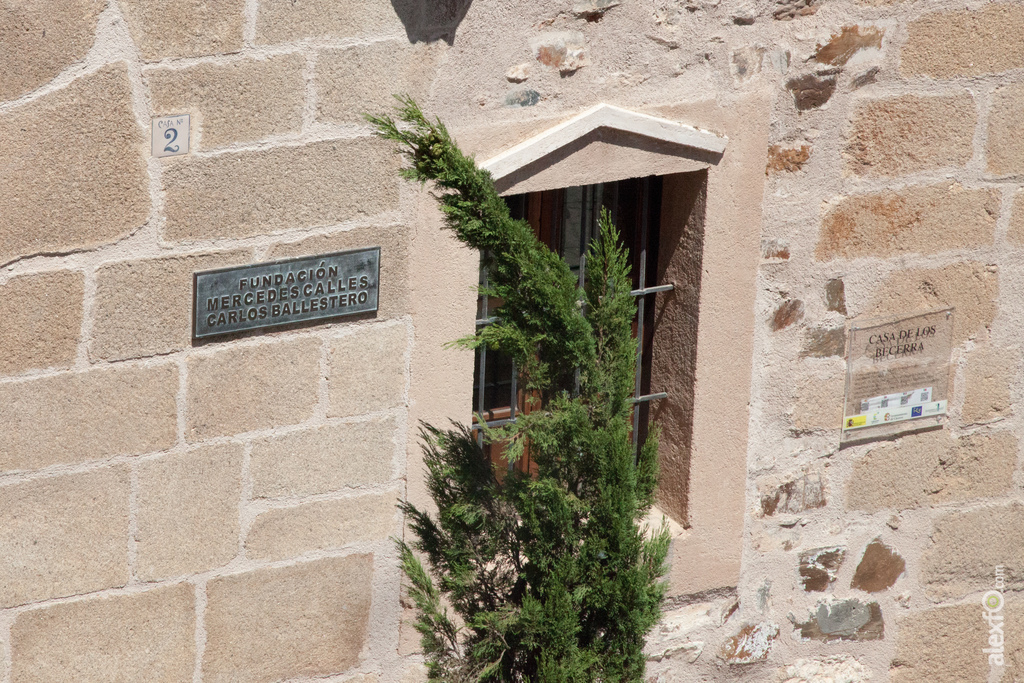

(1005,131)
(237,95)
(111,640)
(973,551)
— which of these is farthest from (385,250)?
(973,551)

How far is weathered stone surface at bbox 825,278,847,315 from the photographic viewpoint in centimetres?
394

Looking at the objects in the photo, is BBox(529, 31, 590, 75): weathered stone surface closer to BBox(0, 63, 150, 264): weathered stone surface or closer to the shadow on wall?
the shadow on wall

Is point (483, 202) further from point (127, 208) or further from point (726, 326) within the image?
point (726, 326)

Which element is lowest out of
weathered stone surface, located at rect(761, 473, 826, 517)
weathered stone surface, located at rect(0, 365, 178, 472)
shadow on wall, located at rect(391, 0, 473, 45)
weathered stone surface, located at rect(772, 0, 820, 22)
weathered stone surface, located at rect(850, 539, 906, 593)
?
weathered stone surface, located at rect(850, 539, 906, 593)

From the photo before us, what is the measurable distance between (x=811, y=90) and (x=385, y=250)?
1.34 m

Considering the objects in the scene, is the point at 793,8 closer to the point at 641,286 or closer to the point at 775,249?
the point at 775,249

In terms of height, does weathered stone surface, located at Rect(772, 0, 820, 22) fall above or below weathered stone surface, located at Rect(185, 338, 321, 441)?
above

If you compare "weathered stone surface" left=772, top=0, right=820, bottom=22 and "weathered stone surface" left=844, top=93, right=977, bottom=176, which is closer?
"weathered stone surface" left=772, top=0, right=820, bottom=22

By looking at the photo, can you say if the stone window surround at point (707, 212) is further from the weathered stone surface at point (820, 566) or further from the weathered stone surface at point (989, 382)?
the weathered stone surface at point (989, 382)

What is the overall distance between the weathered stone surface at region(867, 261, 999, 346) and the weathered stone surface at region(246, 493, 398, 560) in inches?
64.2

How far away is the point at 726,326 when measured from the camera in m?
3.86

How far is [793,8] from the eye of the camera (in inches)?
145

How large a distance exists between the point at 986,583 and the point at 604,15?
2359 millimetres

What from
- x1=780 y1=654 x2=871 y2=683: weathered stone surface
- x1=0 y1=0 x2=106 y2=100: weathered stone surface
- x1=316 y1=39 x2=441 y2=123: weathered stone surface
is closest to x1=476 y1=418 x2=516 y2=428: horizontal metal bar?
x1=316 y1=39 x2=441 y2=123: weathered stone surface
